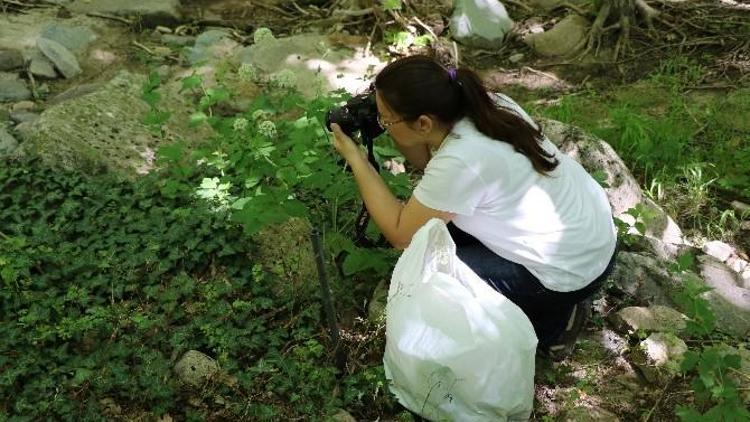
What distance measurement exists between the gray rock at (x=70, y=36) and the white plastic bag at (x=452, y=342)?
15.1ft

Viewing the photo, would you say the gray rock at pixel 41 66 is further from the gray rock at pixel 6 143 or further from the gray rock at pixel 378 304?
the gray rock at pixel 378 304

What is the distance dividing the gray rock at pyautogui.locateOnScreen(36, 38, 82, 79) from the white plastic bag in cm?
414

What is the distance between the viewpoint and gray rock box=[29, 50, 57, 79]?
512cm

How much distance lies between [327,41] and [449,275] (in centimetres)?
424

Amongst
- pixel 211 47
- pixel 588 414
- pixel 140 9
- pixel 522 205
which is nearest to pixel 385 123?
pixel 522 205

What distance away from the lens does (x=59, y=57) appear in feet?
17.4

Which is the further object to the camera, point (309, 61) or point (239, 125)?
point (309, 61)

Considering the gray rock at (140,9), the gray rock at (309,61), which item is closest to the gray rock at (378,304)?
the gray rock at (309,61)

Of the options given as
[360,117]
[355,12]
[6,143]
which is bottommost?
[355,12]

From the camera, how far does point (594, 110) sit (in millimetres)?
5188

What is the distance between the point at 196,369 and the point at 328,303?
1.92ft

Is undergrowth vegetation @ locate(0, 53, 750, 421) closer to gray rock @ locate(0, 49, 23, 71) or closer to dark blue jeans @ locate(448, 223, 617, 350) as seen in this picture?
dark blue jeans @ locate(448, 223, 617, 350)

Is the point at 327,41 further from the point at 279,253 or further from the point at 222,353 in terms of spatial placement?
the point at 222,353

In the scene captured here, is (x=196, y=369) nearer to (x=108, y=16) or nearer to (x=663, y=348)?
(x=663, y=348)
